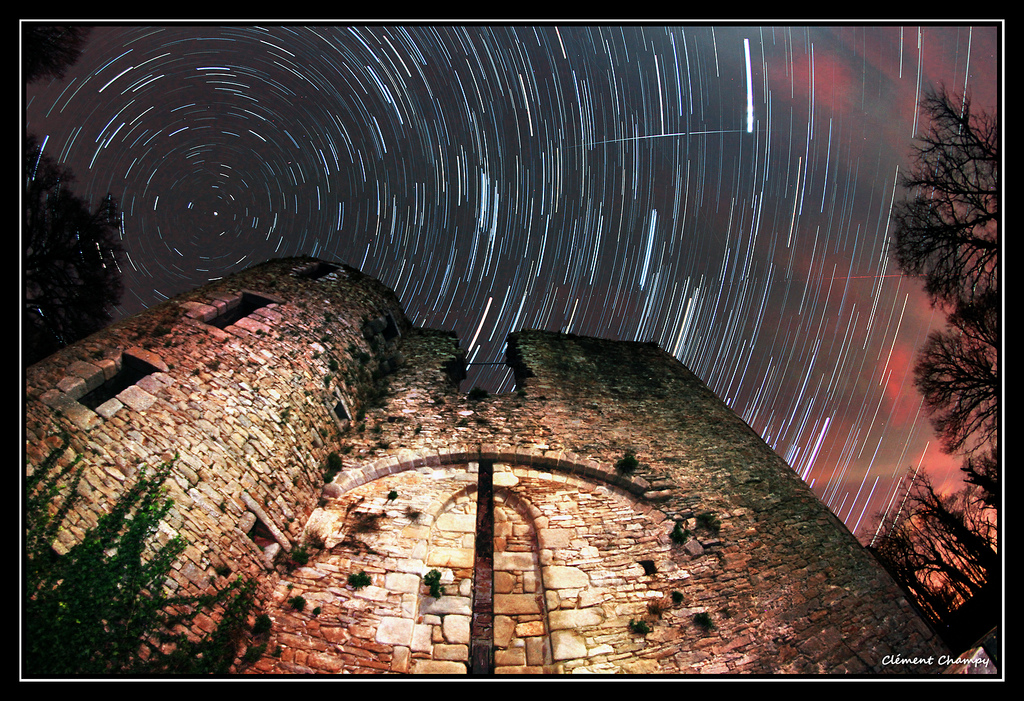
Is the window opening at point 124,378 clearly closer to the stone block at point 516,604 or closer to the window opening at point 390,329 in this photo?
the window opening at point 390,329

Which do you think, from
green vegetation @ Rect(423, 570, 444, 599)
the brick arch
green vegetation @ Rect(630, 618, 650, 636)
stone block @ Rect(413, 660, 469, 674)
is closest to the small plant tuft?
stone block @ Rect(413, 660, 469, 674)

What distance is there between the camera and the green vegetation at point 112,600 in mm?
5094

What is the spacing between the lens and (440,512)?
8.94 meters

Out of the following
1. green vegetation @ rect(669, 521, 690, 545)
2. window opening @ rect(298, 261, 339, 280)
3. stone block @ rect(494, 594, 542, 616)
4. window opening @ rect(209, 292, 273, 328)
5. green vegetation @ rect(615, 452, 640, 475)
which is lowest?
stone block @ rect(494, 594, 542, 616)

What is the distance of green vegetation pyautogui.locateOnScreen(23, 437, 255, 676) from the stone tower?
0.66 feet

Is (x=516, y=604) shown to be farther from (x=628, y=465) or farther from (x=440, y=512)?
(x=628, y=465)

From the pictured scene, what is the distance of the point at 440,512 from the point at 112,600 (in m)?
4.81

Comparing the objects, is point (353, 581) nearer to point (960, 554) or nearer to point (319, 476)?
point (319, 476)

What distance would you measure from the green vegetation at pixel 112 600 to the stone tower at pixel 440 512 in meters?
0.20

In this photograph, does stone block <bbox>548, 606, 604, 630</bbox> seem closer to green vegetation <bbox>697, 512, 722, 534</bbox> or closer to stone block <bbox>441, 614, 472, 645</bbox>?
stone block <bbox>441, 614, 472, 645</bbox>

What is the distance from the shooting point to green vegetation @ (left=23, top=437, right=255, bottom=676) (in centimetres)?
509

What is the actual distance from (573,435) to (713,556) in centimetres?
387

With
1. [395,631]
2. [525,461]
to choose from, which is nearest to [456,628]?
[395,631]
